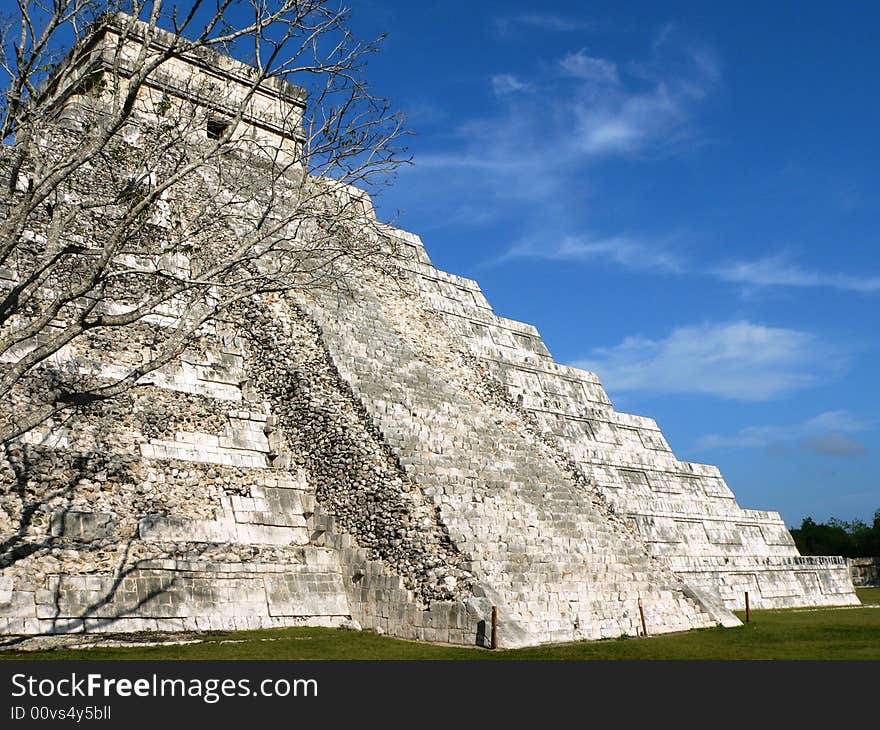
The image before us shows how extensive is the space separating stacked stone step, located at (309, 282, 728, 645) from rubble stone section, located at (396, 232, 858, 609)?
145 inches

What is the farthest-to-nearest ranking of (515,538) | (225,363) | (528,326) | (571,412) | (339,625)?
(528,326) < (571,412) < (225,363) < (515,538) < (339,625)

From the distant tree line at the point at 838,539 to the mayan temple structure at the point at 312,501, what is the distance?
128 feet

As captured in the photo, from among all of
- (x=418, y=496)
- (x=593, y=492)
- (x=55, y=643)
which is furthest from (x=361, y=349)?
(x=55, y=643)

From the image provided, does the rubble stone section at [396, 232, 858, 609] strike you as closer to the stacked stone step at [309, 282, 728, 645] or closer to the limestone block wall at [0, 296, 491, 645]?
the stacked stone step at [309, 282, 728, 645]

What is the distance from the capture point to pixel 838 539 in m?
53.0

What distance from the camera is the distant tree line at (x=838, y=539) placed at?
48469mm

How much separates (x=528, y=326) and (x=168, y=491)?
41.6 feet

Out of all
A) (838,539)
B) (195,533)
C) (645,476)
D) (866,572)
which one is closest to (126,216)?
(195,533)

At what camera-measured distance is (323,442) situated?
41.9 ft

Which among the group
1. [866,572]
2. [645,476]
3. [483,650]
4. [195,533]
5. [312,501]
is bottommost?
[483,650]

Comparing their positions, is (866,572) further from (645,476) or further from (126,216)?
(126,216)

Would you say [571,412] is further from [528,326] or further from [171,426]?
[171,426]

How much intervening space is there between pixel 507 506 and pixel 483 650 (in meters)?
2.93

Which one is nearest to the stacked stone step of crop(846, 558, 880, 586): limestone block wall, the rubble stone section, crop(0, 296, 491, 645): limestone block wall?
crop(0, 296, 491, 645): limestone block wall
